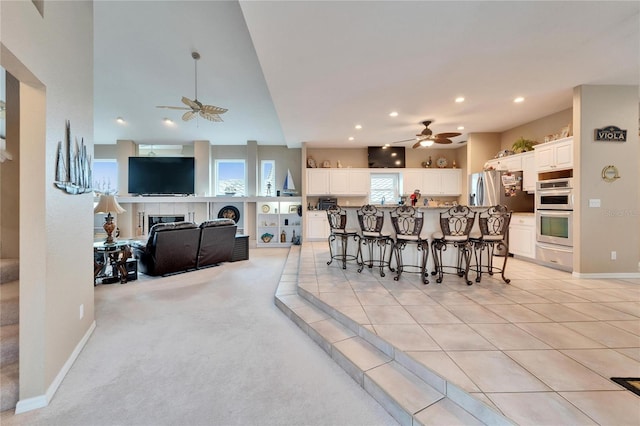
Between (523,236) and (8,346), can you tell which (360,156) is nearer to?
(523,236)

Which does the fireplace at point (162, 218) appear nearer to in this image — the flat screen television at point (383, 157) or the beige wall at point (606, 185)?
the flat screen television at point (383, 157)

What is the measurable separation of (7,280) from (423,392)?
3466 millimetres

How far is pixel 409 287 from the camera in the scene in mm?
3271

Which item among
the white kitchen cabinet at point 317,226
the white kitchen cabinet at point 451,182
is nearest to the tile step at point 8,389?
the white kitchen cabinet at point 317,226

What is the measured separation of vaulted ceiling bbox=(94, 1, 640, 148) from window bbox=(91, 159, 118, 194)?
3318 millimetres

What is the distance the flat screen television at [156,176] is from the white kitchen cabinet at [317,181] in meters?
3.65

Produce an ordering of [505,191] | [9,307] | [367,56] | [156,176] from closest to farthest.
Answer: [9,307], [367,56], [505,191], [156,176]

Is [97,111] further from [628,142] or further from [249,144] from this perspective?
[628,142]

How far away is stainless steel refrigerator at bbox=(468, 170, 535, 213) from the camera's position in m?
5.08

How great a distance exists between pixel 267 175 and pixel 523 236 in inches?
269

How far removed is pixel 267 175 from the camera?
838cm

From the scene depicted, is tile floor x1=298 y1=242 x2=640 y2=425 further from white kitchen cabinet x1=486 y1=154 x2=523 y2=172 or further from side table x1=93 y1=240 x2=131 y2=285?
side table x1=93 y1=240 x2=131 y2=285

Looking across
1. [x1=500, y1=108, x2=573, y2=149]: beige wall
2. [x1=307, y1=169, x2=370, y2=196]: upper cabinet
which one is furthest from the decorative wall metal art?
[x1=500, y1=108, x2=573, y2=149]: beige wall

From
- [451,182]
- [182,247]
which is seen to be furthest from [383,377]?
[451,182]
